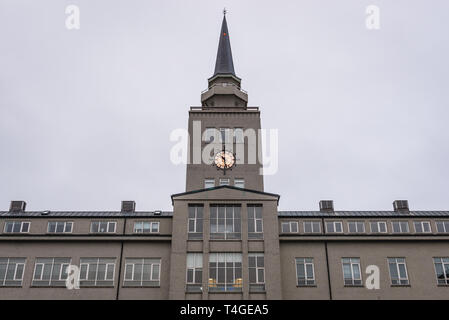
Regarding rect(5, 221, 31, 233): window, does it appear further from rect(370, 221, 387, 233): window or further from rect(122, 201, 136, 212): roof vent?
rect(370, 221, 387, 233): window

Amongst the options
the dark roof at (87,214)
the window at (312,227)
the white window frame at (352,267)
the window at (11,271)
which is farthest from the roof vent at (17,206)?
the white window frame at (352,267)

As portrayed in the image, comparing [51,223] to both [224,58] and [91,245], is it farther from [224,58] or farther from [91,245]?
[224,58]

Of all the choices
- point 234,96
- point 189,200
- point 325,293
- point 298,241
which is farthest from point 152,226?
point 234,96

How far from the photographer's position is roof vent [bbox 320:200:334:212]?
48.3m

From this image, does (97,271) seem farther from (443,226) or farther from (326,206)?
(443,226)

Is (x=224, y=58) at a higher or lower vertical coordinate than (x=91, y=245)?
higher

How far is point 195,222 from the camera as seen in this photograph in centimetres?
4416

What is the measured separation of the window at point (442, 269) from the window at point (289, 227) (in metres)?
13.1

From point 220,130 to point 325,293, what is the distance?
860 inches

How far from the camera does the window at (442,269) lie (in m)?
42.6

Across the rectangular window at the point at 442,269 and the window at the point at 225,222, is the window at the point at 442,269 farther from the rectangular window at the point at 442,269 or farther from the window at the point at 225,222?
the window at the point at 225,222

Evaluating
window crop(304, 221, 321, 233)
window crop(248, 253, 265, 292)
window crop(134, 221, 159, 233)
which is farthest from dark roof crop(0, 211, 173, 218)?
window crop(304, 221, 321, 233)

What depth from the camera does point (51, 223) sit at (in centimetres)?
4575
